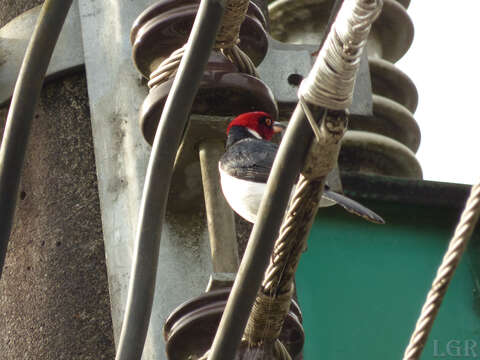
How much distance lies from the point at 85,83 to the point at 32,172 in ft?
0.75

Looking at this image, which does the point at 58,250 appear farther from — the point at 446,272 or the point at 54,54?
the point at 446,272

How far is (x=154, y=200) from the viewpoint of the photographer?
5.89ft

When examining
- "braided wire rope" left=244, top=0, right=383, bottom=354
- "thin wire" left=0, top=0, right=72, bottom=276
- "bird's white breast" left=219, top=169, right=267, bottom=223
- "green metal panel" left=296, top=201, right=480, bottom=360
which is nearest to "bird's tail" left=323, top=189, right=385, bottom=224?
"bird's white breast" left=219, top=169, right=267, bottom=223

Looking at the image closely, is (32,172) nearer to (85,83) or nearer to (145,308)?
(85,83)

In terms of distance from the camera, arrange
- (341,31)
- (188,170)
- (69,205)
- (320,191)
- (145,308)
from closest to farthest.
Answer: (341,31) < (320,191) < (145,308) < (188,170) < (69,205)

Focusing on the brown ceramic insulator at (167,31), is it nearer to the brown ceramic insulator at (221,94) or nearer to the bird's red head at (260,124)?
the brown ceramic insulator at (221,94)

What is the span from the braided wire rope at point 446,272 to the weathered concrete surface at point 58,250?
112cm

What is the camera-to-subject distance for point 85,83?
8.75 feet

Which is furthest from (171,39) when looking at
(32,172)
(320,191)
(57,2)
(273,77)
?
(320,191)

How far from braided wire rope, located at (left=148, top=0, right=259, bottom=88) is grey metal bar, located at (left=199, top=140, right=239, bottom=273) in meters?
0.14
